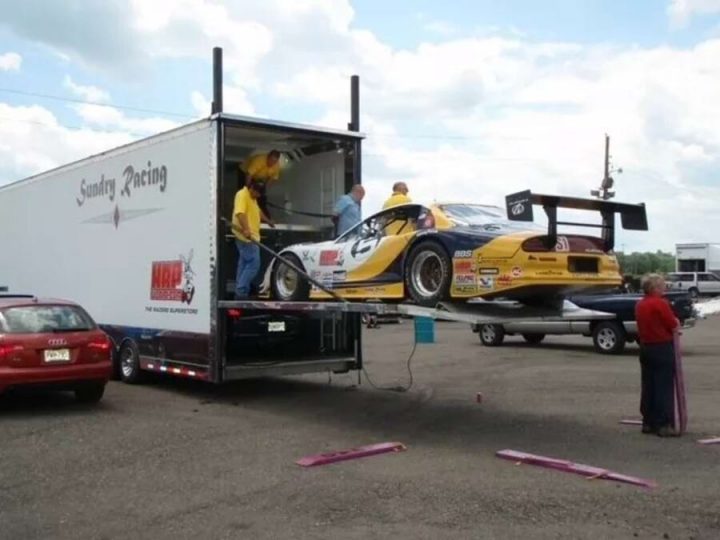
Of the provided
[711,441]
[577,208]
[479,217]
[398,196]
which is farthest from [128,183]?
[711,441]

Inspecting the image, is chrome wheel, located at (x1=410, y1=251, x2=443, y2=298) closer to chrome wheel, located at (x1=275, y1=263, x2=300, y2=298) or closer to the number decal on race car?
the number decal on race car

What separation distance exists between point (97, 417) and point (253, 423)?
1889 mm

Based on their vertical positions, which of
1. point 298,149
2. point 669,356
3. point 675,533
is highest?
point 298,149

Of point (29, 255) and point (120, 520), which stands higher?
point (29, 255)

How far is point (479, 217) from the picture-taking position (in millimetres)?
8742

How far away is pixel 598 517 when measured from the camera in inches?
228

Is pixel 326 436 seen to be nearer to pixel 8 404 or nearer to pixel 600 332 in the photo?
pixel 8 404

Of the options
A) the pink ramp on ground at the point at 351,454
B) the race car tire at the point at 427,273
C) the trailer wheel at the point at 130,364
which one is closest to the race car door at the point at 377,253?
the race car tire at the point at 427,273

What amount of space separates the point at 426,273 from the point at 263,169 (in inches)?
143

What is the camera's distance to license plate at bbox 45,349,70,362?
10000 millimetres

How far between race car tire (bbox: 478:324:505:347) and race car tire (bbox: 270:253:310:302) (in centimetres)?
1065

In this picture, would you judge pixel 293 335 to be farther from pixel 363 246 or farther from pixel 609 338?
pixel 609 338

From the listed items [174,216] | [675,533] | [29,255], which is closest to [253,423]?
[174,216]

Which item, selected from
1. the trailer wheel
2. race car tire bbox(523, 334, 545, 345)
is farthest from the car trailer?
race car tire bbox(523, 334, 545, 345)
